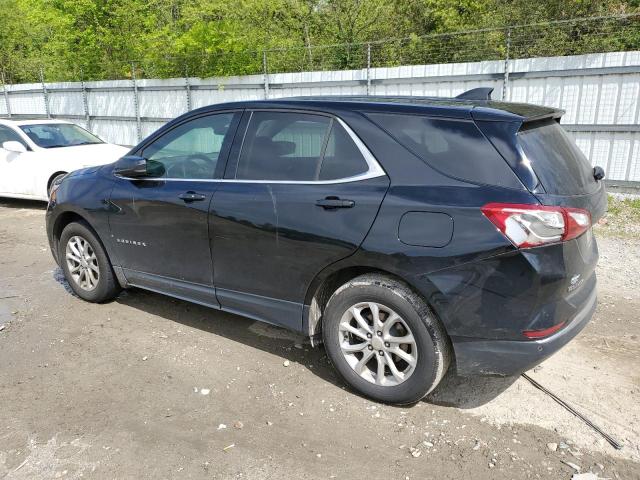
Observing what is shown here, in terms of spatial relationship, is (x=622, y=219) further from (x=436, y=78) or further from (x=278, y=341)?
(x=278, y=341)

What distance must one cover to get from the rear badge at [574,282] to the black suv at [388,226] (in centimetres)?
2

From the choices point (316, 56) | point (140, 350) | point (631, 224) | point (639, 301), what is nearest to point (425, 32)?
point (316, 56)

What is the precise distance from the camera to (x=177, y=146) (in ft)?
14.4

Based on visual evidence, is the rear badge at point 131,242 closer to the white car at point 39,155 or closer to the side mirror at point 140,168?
the side mirror at point 140,168

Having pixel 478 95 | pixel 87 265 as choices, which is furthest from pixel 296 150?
pixel 87 265

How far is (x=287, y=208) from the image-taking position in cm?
352

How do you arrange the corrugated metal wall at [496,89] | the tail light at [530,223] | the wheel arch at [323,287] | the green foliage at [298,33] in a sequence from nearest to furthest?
the tail light at [530,223]
the wheel arch at [323,287]
the corrugated metal wall at [496,89]
the green foliage at [298,33]

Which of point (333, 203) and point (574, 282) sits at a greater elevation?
point (333, 203)

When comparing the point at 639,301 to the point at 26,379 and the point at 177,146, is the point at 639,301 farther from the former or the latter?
the point at 26,379

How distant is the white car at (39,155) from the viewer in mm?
9023

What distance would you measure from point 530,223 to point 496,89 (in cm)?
784

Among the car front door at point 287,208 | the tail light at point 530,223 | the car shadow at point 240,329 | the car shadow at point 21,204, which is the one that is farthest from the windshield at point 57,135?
the tail light at point 530,223

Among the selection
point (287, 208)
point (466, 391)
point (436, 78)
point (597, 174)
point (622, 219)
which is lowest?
point (466, 391)

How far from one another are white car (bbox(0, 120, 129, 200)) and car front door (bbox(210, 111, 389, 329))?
599 cm
